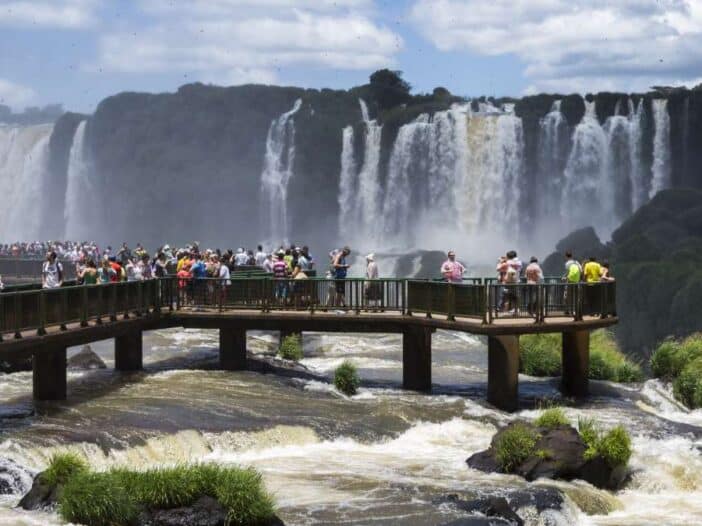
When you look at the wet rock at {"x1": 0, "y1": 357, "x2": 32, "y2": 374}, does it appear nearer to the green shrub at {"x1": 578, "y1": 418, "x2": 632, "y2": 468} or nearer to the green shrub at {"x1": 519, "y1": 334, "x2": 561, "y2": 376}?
the green shrub at {"x1": 519, "y1": 334, "x2": 561, "y2": 376}

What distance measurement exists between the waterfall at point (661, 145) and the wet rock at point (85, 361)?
168 feet

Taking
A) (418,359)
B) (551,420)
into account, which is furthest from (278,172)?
(551,420)

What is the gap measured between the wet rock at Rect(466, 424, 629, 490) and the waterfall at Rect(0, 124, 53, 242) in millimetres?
96867

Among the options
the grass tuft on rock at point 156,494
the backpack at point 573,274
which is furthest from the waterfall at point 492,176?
the grass tuft on rock at point 156,494

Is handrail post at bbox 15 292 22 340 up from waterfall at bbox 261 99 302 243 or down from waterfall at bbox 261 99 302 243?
down

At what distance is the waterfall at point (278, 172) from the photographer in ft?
316

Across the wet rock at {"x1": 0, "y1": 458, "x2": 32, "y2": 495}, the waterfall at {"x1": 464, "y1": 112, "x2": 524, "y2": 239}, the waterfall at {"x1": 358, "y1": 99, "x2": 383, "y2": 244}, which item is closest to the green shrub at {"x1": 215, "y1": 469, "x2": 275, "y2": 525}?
the wet rock at {"x1": 0, "y1": 458, "x2": 32, "y2": 495}

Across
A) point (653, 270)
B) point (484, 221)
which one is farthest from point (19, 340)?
point (484, 221)

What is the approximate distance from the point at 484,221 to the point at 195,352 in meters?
48.2

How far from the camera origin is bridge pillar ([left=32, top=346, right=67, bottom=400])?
27750 millimetres

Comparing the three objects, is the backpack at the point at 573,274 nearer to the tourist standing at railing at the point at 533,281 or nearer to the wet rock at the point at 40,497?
the tourist standing at railing at the point at 533,281

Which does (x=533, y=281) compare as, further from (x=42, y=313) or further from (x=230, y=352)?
(x=42, y=313)

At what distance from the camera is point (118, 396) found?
28.8 metres

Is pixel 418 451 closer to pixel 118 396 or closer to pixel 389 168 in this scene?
pixel 118 396
